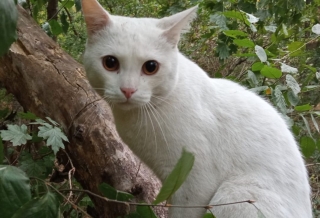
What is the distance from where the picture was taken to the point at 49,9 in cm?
303

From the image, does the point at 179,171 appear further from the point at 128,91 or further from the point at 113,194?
the point at 128,91

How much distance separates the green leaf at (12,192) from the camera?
0.72 m

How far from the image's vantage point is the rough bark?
75.9 inches

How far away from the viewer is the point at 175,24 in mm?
1517

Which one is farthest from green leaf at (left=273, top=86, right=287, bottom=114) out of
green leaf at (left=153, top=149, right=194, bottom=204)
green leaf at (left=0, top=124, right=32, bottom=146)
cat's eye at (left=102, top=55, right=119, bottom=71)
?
green leaf at (left=153, top=149, right=194, bottom=204)

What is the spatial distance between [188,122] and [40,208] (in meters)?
0.89

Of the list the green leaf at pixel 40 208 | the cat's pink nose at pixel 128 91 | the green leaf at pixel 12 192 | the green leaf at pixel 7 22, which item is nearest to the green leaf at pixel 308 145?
the cat's pink nose at pixel 128 91

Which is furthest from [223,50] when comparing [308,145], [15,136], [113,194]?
[113,194]

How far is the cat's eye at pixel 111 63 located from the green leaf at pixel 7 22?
889 mm

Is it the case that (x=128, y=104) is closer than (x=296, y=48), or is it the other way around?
(x=128, y=104)

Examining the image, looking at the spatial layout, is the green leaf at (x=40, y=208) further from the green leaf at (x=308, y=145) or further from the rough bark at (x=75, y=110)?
the green leaf at (x=308, y=145)

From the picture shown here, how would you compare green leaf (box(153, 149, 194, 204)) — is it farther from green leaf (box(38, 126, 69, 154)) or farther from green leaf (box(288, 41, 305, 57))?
green leaf (box(288, 41, 305, 57))

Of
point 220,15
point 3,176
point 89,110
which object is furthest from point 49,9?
point 3,176

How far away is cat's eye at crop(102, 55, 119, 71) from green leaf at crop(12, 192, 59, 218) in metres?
0.70
